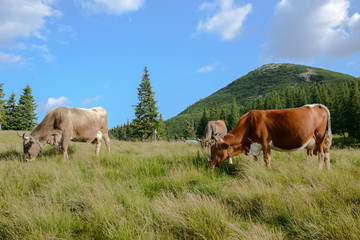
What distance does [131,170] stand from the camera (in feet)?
19.3

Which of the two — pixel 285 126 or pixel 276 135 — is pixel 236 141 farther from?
pixel 285 126

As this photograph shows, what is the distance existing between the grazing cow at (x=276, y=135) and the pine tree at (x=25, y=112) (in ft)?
173

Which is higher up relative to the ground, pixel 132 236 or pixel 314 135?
pixel 314 135

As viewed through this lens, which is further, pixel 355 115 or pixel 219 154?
pixel 355 115

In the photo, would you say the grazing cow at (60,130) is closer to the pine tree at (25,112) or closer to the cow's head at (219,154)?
the cow's head at (219,154)

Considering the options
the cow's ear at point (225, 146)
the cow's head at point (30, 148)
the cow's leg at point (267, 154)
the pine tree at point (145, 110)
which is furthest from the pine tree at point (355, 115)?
the cow's head at point (30, 148)

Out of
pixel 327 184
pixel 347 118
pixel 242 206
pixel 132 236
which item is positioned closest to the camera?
pixel 132 236

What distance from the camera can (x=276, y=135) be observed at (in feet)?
19.1

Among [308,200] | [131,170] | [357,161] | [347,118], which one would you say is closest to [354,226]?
[308,200]

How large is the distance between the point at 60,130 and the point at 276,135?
7686 millimetres

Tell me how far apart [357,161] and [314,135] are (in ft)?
6.83

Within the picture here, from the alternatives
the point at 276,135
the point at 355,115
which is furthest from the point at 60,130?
the point at 355,115

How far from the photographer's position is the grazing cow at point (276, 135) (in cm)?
581

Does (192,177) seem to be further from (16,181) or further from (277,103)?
(277,103)
